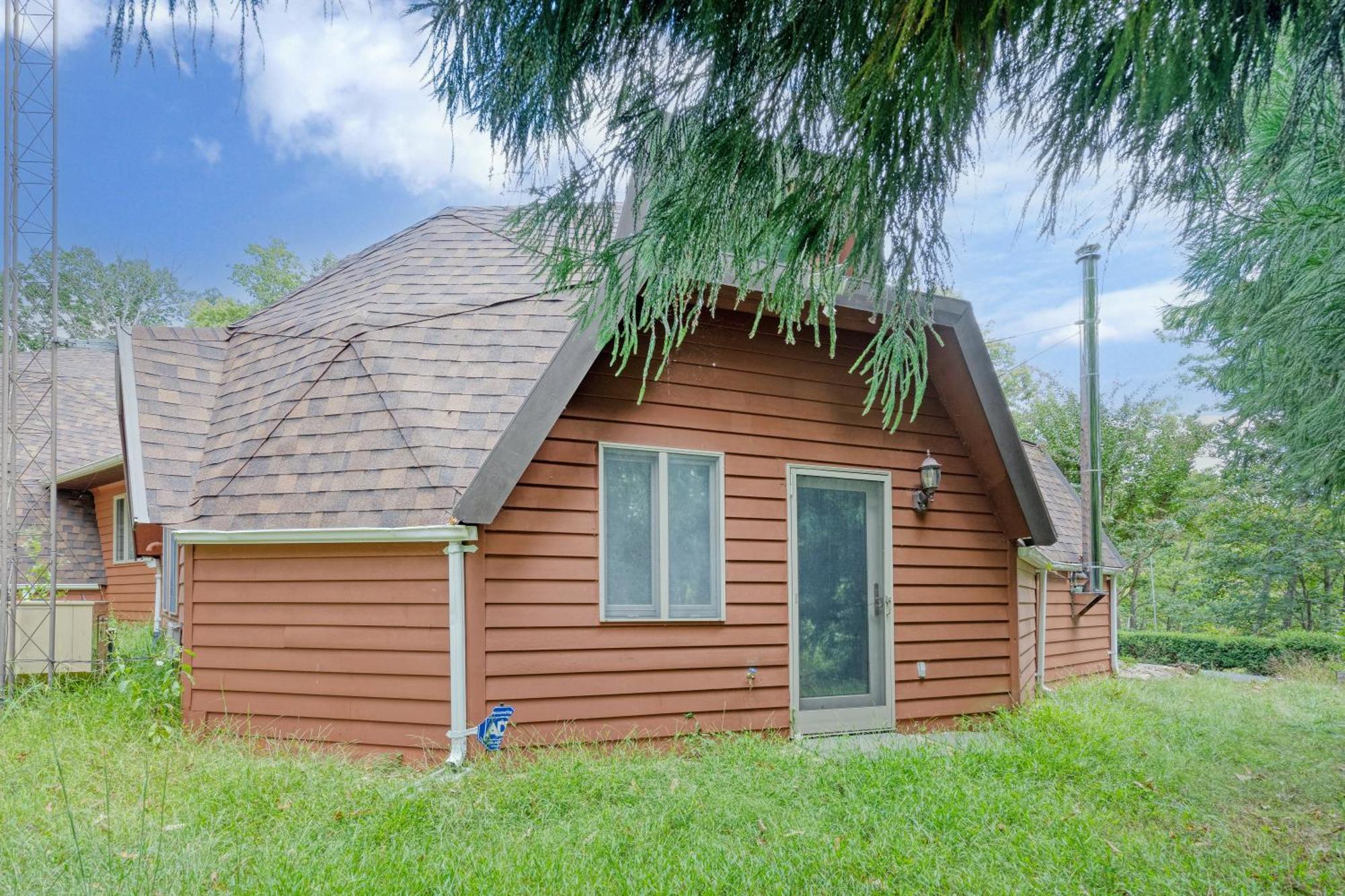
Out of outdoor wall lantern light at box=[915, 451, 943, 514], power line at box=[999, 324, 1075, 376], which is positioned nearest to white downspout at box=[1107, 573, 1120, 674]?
power line at box=[999, 324, 1075, 376]

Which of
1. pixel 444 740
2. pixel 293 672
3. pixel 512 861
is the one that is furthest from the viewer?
pixel 293 672

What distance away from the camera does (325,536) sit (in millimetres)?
6016

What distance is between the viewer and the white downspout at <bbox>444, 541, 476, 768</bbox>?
5.54 metres

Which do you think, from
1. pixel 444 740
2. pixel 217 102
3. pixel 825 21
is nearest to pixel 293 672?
pixel 444 740

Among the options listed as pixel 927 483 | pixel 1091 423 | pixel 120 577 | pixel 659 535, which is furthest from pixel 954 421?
pixel 120 577

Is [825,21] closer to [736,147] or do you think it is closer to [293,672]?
[736,147]

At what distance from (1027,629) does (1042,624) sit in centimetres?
117

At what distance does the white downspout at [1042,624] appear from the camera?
9984 millimetres

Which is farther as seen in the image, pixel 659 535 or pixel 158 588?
pixel 158 588

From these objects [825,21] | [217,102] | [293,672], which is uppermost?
[217,102]

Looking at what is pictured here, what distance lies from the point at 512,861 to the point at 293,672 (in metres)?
3.18

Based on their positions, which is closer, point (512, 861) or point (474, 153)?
point (474, 153)

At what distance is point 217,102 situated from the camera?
51750 mm

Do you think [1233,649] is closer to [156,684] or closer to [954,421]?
[954,421]
